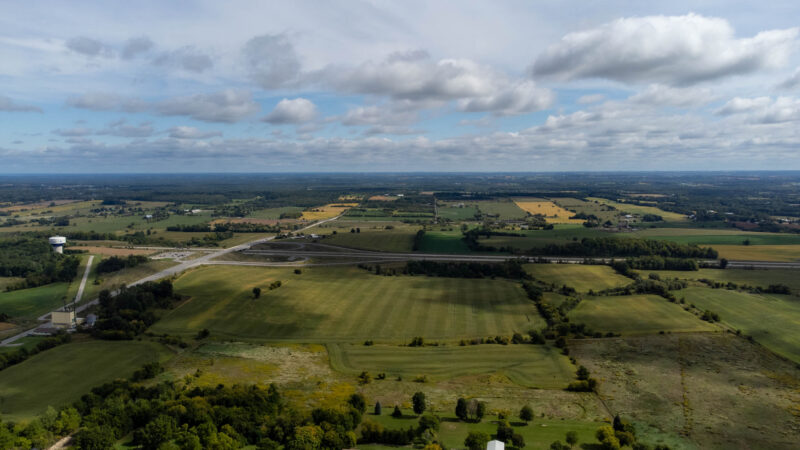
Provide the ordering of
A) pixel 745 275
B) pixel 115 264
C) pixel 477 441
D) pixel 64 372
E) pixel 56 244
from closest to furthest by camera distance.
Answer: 1. pixel 477 441
2. pixel 64 372
3. pixel 745 275
4. pixel 115 264
5. pixel 56 244

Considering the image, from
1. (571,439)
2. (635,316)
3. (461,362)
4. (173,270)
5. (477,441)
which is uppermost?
(173,270)

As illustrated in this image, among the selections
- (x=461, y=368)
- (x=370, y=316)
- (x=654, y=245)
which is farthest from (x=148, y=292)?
(x=654, y=245)

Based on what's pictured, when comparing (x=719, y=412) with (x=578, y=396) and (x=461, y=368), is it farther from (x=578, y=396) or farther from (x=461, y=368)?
(x=461, y=368)

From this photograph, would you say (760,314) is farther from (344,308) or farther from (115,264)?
(115,264)

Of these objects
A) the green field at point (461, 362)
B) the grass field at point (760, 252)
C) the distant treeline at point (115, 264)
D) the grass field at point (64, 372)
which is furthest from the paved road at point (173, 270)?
the grass field at point (760, 252)

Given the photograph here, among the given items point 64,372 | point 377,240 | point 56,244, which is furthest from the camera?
point 377,240

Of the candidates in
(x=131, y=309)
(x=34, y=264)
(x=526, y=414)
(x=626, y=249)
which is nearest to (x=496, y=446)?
(x=526, y=414)
